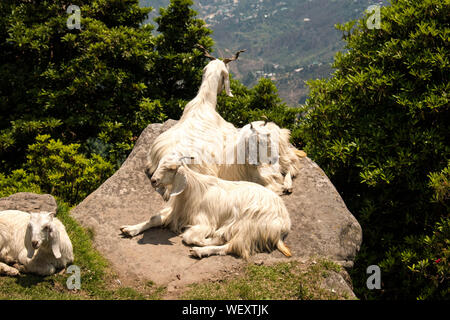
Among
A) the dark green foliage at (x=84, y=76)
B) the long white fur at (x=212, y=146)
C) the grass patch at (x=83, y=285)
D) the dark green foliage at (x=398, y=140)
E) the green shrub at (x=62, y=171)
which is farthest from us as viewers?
the dark green foliage at (x=84, y=76)

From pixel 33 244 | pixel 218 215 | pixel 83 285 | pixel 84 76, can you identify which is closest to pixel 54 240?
pixel 33 244

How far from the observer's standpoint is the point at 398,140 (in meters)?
8.51

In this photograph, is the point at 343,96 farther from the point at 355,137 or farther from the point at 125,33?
the point at 125,33

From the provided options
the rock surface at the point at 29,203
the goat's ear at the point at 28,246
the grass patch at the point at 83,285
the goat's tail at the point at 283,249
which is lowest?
the goat's tail at the point at 283,249

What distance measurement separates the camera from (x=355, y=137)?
9.11 meters

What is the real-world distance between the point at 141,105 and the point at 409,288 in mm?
8362

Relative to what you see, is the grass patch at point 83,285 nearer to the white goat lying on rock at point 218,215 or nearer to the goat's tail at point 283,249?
the white goat lying on rock at point 218,215

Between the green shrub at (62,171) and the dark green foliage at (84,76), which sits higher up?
the dark green foliage at (84,76)

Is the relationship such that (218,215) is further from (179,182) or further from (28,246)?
(28,246)

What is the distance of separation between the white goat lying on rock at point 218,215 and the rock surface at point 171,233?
16 cm

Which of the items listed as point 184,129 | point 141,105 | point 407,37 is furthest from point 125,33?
point 407,37

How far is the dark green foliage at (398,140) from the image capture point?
822 cm

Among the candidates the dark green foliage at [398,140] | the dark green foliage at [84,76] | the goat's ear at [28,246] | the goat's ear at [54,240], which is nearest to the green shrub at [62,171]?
the dark green foliage at [84,76]

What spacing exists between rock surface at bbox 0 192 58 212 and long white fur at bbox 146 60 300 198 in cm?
204
